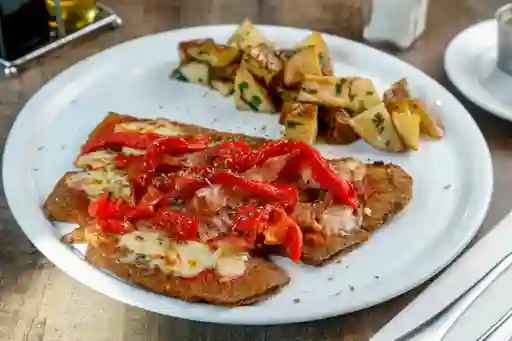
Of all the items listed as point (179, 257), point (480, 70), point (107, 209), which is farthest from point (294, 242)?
point (480, 70)

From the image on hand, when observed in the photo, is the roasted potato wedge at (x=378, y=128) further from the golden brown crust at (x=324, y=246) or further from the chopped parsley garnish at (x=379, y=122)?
the golden brown crust at (x=324, y=246)

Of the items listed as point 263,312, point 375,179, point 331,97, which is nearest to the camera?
point 263,312

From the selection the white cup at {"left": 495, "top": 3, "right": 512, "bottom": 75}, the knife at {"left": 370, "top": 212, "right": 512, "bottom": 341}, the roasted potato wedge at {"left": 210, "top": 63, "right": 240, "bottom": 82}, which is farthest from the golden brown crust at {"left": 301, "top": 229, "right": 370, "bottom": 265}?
the white cup at {"left": 495, "top": 3, "right": 512, "bottom": 75}

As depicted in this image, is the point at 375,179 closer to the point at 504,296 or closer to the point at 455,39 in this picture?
the point at 504,296

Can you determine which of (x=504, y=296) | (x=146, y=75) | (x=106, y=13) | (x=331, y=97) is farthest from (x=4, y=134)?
(x=504, y=296)

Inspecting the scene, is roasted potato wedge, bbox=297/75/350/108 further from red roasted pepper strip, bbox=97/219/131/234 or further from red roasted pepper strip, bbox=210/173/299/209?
red roasted pepper strip, bbox=97/219/131/234

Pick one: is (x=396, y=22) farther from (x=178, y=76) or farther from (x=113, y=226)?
(x=113, y=226)
